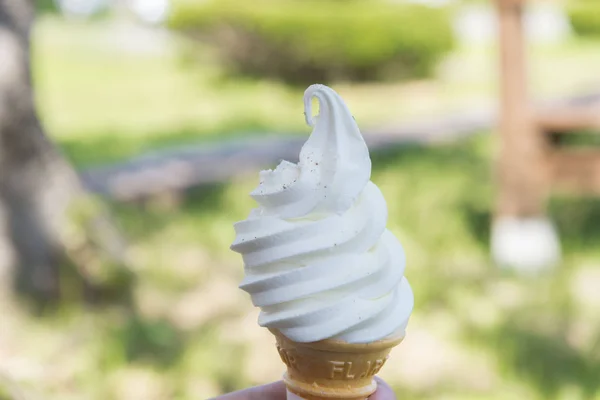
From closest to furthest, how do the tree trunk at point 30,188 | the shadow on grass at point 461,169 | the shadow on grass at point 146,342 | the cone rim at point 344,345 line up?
the cone rim at point 344,345, the shadow on grass at point 146,342, the tree trunk at point 30,188, the shadow on grass at point 461,169

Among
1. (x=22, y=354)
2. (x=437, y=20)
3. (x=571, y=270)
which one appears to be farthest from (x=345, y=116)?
(x=437, y=20)

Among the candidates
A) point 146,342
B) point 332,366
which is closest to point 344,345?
point 332,366

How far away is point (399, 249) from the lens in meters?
2.42

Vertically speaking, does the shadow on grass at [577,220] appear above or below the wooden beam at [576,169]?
below

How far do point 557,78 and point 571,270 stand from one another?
423 inches

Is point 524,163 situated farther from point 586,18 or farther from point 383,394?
point 586,18

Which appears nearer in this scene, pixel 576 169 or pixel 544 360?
pixel 544 360

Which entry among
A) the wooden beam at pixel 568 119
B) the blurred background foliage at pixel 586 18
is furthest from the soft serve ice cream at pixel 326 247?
the blurred background foliage at pixel 586 18

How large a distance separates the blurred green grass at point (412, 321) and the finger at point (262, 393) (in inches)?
67.9

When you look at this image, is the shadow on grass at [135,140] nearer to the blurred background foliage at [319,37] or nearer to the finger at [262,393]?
the blurred background foliage at [319,37]

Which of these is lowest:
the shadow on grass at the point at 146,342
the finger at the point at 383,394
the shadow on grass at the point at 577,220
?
the shadow on grass at the point at 577,220

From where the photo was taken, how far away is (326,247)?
7.38 ft

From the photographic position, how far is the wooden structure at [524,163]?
19.0 feet

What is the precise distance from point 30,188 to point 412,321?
2.26 meters
